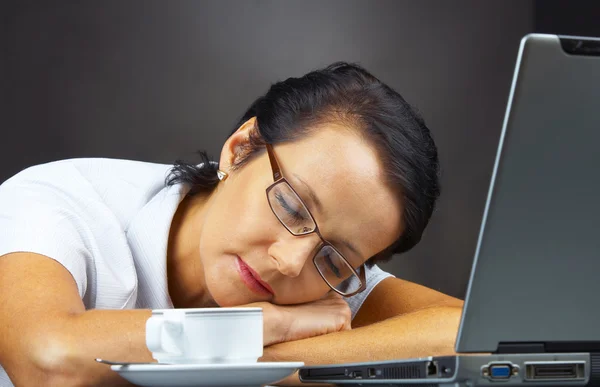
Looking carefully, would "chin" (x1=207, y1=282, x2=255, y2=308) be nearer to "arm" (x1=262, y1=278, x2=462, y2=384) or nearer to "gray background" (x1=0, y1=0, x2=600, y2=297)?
"arm" (x1=262, y1=278, x2=462, y2=384)

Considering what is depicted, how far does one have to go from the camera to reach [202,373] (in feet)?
2.49

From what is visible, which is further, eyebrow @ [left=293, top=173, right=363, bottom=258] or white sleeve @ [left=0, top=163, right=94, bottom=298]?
eyebrow @ [left=293, top=173, right=363, bottom=258]

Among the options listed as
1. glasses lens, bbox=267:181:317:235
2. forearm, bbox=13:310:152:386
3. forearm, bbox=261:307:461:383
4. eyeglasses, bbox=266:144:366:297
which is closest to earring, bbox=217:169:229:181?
eyeglasses, bbox=266:144:366:297

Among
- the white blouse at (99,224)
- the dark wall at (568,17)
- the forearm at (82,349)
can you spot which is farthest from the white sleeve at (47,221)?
the dark wall at (568,17)

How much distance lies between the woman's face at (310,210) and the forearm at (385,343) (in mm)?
120

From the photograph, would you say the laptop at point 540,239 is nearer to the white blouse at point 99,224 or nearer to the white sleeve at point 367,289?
the white blouse at point 99,224

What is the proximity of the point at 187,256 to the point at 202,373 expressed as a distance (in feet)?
2.54

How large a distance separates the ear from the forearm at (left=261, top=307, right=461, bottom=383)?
0.41 meters

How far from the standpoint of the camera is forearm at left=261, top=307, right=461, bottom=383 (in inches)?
47.0

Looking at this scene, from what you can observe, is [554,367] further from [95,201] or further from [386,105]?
[95,201]

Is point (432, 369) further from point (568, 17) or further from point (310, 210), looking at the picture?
point (568, 17)

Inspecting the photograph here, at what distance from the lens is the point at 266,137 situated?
1431 millimetres

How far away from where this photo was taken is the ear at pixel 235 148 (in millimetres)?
1489

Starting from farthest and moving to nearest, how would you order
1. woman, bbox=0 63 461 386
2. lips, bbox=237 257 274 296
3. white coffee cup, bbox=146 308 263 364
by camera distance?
lips, bbox=237 257 274 296
woman, bbox=0 63 461 386
white coffee cup, bbox=146 308 263 364
